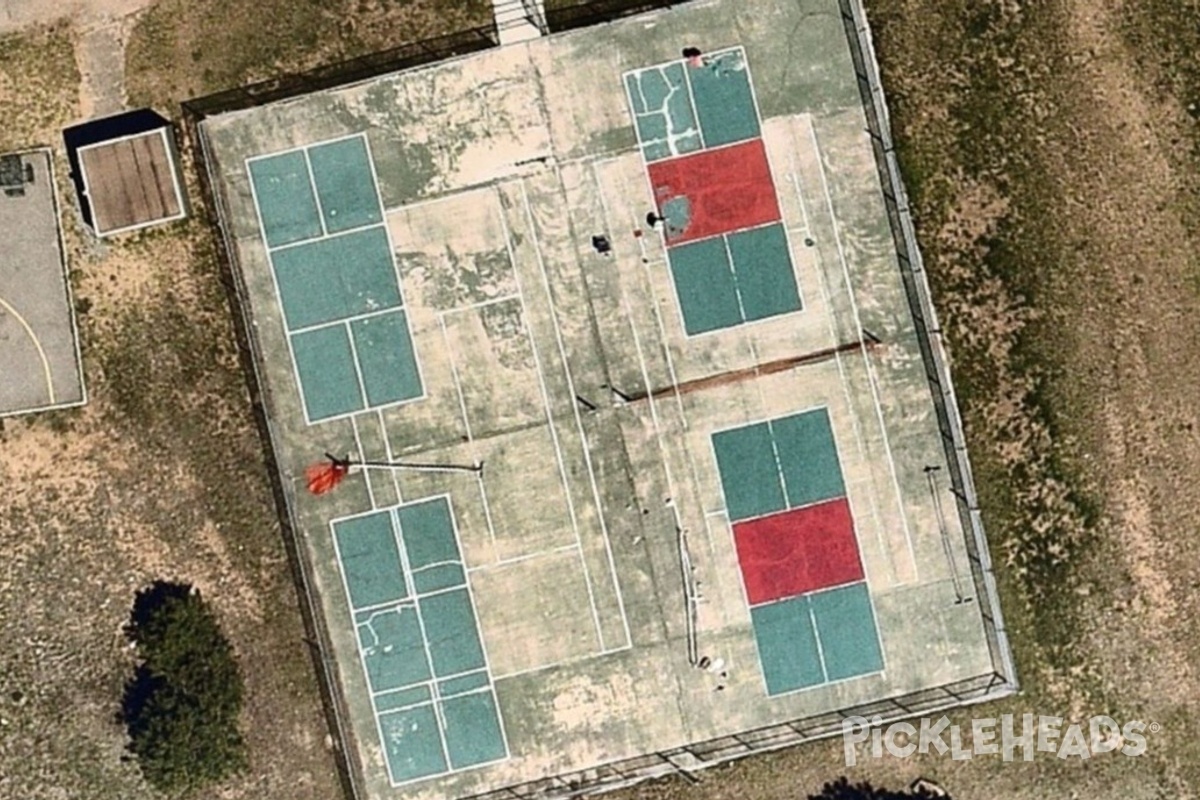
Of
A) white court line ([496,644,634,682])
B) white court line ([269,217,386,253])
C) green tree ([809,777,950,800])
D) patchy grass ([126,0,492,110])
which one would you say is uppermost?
patchy grass ([126,0,492,110])

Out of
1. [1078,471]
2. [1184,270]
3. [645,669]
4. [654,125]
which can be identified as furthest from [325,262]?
[1184,270]

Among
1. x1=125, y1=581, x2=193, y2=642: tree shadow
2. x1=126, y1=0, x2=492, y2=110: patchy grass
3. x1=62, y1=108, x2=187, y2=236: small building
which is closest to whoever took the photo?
x1=62, y1=108, x2=187, y2=236: small building

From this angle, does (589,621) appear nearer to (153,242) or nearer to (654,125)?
(654,125)

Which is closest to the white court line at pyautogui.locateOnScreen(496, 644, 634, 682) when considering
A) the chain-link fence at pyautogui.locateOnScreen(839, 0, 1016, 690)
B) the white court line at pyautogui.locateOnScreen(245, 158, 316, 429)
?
the white court line at pyautogui.locateOnScreen(245, 158, 316, 429)

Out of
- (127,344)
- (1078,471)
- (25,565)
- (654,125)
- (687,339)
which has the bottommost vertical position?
(1078,471)

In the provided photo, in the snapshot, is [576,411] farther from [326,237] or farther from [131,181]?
[131,181]

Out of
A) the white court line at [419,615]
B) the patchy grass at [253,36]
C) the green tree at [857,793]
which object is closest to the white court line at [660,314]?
the patchy grass at [253,36]

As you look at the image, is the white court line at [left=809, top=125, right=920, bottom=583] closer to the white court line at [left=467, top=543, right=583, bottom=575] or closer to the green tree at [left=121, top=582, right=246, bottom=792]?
the white court line at [left=467, top=543, right=583, bottom=575]
